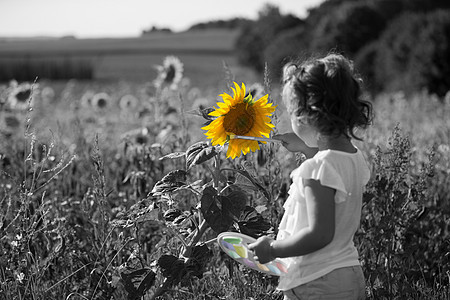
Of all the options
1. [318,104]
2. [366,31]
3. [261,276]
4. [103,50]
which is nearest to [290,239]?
[318,104]

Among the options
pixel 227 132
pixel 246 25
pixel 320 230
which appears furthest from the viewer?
pixel 246 25

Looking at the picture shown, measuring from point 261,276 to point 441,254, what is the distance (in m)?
0.96

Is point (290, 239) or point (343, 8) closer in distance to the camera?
point (290, 239)

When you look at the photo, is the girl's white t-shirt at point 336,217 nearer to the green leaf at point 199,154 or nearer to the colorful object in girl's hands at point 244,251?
the colorful object in girl's hands at point 244,251

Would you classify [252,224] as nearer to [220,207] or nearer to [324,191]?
[220,207]

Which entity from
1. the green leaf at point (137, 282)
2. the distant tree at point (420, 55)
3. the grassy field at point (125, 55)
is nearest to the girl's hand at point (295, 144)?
the green leaf at point (137, 282)

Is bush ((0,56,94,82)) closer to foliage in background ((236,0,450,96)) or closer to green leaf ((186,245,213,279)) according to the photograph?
foliage in background ((236,0,450,96))

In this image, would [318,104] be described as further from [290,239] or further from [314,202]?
[290,239]

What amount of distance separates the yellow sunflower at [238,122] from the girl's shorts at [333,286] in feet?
1.64

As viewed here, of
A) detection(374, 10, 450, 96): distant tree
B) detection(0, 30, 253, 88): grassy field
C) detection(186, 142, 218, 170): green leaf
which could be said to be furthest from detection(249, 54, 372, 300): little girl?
detection(0, 30, 253, 88): grassy field

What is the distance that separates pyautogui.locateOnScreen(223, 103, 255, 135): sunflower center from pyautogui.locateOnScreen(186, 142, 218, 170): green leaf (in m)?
0.09

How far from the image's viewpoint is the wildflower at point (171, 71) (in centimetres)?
514

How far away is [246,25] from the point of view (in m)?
33.7

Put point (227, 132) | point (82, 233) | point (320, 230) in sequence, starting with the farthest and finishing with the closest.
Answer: point (82, 233) < point (227, 132) < point (320, 230)
